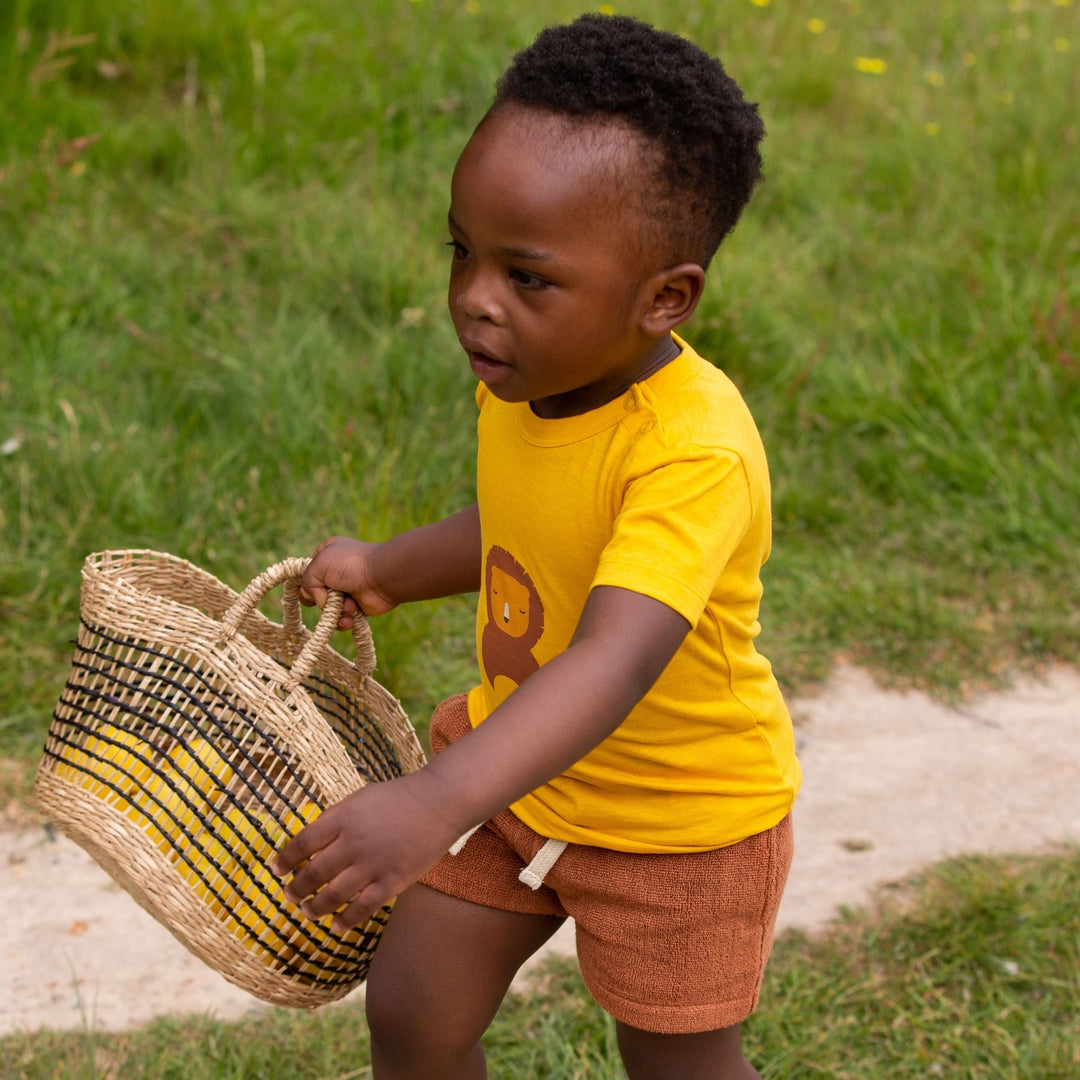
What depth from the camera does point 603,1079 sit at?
223cm

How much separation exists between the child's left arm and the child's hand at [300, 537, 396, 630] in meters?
0.70

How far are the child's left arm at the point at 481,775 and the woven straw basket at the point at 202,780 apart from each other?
1.21 ft

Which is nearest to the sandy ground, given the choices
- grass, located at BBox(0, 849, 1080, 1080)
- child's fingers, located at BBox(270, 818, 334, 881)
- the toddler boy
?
grass, located at BBox(0, 849, 1080, 1080)

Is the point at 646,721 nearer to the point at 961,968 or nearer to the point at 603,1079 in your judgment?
the point at 603,1079

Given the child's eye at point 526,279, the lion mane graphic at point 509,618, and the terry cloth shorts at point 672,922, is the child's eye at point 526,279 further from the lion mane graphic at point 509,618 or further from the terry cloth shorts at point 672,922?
the terry cloth shorts at point 672,922

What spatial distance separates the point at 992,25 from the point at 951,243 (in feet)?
6.63

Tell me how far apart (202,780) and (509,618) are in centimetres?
49

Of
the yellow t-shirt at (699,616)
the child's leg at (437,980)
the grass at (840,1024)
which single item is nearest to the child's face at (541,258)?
the yellow t-shirt at (699,616)

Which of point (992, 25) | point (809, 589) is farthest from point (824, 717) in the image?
point (992, 25)

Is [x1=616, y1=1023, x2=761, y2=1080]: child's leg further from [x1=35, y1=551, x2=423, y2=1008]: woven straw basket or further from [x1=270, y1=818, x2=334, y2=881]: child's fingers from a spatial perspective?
[x1=270, y1=818, x2=334, y2=881]: child's fingers

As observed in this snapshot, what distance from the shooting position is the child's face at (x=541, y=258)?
4.74 ft

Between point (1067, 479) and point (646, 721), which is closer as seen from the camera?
point (646, 721)

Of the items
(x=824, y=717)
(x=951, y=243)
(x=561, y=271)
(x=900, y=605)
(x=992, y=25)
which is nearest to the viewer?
(x=561, y=271)

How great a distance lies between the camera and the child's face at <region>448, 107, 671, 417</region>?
1.45 metres
